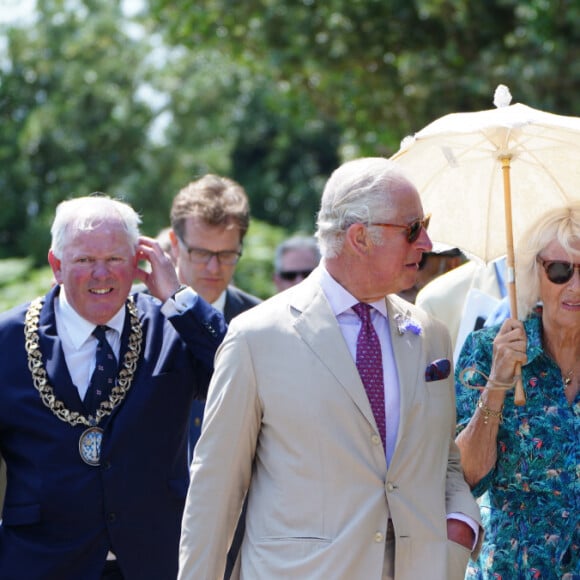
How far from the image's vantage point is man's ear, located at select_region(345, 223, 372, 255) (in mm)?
3979

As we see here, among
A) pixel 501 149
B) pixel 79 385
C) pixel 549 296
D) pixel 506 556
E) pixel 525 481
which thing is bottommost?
pixel 506 556

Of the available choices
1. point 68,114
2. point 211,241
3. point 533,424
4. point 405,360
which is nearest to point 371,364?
point 405,360

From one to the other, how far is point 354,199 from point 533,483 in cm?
126

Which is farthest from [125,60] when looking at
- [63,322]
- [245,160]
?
[63,322]

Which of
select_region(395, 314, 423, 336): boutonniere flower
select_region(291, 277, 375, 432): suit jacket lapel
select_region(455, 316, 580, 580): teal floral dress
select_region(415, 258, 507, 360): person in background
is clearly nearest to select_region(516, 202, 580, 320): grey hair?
select_region(455, 316, 580, 580): teal floral dress

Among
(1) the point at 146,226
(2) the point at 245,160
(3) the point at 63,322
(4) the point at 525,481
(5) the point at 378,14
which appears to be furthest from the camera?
(2) the point at 245,160

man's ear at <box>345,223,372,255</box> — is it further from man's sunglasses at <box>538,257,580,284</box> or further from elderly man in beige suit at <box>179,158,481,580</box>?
man's sunglasses at <box>538,257,580,284</box>

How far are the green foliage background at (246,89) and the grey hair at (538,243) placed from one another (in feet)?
22.7

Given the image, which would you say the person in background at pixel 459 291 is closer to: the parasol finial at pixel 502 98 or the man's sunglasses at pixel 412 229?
the parasol finial at pixel 502 98

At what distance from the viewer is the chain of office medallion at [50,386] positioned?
14.7 feet

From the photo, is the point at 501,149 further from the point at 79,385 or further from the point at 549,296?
the point at 79,385

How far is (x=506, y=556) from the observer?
434 centimetres

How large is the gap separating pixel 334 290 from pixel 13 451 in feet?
4.63

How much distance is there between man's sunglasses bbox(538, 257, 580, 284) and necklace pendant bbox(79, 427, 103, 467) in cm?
183
